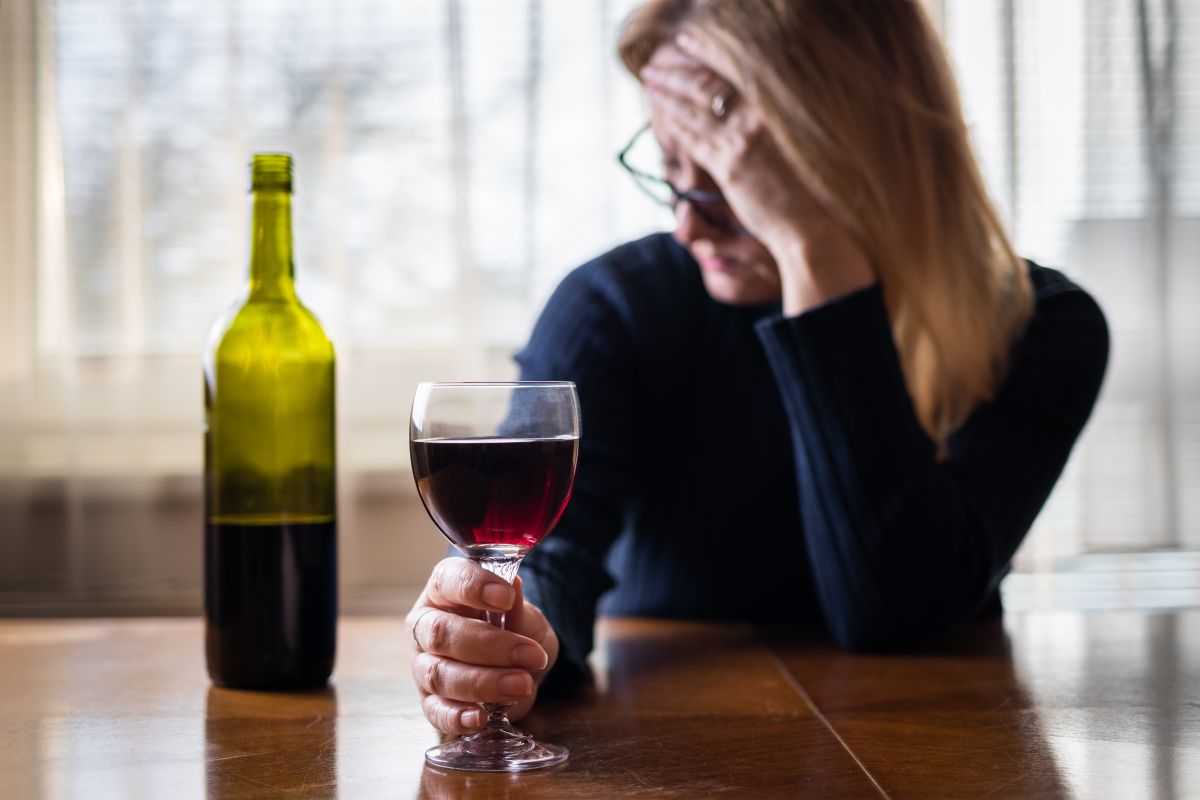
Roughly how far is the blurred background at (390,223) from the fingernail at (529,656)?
156cm

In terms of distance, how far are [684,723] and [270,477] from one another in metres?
0.36

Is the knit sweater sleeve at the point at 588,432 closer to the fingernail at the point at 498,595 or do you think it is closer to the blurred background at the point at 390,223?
the fingernail at the point at 498,595

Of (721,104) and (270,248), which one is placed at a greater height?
(721,104)

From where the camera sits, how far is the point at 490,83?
226 cm

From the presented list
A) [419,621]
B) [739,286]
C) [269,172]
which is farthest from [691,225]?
[419,621]

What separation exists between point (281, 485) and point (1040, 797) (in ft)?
1.87

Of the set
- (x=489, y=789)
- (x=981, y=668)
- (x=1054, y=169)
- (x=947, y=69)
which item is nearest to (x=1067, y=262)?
(x=1054, y=169)

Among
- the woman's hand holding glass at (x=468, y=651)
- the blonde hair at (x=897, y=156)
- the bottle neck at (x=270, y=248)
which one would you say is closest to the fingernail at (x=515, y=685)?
the woman's hand holding glass at (x=468, y=651)

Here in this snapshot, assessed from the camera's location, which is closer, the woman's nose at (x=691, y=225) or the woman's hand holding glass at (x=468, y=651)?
the woman's hand holding glass at (x=468, y=651)

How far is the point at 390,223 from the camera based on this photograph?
2262mm

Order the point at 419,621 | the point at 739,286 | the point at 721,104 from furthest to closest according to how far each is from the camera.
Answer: the point at 739,286 → the point at 721,104 → the point at 419,621

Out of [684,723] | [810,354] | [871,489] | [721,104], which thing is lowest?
[684,723]

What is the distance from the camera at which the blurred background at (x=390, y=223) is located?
7.38ft

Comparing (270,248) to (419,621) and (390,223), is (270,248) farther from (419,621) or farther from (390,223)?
(390,223)
